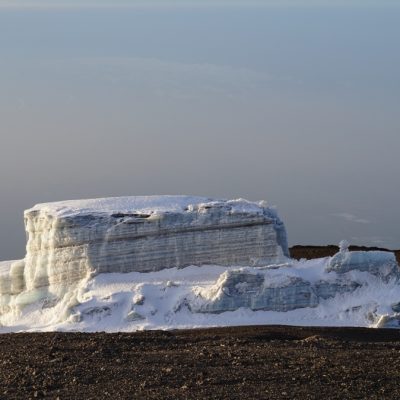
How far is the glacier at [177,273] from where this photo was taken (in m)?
26.4

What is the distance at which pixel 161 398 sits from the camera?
1786 centimetres

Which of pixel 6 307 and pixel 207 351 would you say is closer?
pixel 207 351

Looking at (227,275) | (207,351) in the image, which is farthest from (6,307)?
(207,351)

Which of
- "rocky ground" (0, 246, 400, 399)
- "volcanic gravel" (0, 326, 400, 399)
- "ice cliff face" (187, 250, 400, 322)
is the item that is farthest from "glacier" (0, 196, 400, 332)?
"volcanic gravel" (0, 326, 400, 399)

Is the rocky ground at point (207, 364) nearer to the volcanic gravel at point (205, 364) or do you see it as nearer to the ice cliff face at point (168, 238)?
the volcanic gravel at point (205, 364)

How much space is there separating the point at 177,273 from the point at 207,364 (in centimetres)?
780

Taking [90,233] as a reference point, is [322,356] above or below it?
below

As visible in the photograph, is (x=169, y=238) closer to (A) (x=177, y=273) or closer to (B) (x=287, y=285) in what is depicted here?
(A) (x=177, y=273)

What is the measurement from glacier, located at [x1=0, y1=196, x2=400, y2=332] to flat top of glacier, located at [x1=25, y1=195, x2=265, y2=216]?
3cm

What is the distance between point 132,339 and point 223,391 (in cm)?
524

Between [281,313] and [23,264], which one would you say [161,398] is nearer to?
[281,313]

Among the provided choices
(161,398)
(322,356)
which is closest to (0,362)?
(161,398)

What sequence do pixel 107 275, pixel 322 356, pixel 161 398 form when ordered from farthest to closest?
pixel 107 275
pixel 322 356
pixel 161 398

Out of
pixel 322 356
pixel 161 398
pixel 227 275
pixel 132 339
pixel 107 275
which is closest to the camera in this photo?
pixel 161 398
